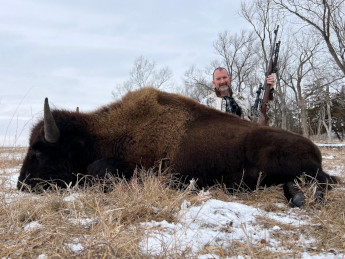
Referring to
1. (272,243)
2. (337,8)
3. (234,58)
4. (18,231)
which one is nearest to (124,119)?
(18,231)

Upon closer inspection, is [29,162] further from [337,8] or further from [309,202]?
[337,8]

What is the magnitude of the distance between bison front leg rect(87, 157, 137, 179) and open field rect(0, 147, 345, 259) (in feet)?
2.38

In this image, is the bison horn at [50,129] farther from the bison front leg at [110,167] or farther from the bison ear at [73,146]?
the bison front leg at [110,167]

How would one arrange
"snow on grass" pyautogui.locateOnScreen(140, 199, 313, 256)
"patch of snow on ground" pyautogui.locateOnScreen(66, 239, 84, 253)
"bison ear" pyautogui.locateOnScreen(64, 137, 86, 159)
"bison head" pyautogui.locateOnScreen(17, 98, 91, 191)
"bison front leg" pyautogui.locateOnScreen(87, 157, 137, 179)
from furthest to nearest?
"bison ear" pyautogui.locateOnScreen(64, 137, 86, 159) → "bison head" pyautogui.locateOnScreen(17, 98, 91, 191) → "bison front leg" pyautogui.locateOnScreen(87, 157, 137, 179) → "snow on grass" pyautogui.locateOnScreen(140, 199, 313, 256) → "patch of snow on ground" pyautogui.locateOnScreen(66, 239, 84, 253)

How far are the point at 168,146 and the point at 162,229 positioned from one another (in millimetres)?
2047

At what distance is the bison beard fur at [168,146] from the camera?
151 inches

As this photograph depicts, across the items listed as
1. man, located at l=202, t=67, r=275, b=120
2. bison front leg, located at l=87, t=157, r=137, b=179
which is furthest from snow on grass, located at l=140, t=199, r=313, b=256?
man, located at l=202, t=67, r=275, b=120

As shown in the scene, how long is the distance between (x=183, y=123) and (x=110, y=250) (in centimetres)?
285

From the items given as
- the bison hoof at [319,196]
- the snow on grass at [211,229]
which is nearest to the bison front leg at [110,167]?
the snow on grass at [211,229]

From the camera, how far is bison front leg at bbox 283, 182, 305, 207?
3221 millimetres

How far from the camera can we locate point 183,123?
170 inches

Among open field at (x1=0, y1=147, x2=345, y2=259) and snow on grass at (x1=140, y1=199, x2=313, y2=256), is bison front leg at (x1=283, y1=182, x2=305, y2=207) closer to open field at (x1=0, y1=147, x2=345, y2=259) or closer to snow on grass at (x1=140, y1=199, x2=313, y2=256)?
open field at (x1=0, y1=147, x2=345, y2=259)

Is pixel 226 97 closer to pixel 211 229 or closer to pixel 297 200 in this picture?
pixel 297 200

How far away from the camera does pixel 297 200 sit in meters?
3.23
